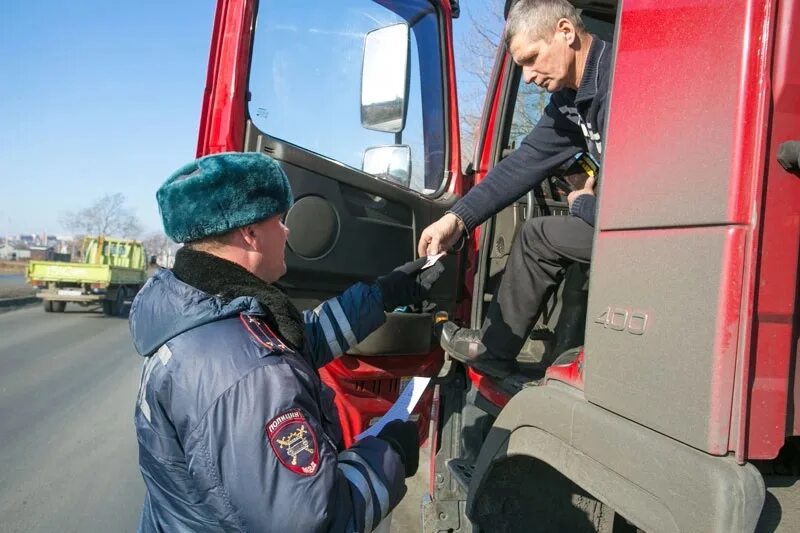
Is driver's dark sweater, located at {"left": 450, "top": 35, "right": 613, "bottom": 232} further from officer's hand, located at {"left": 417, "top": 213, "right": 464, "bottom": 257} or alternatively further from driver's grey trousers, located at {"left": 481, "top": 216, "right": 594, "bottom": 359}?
driver's grey trousers, located at {"left": 481, "top": 216, "right": 594, "bottom": 359}

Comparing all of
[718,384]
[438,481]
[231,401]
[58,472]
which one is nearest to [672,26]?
[718,384]

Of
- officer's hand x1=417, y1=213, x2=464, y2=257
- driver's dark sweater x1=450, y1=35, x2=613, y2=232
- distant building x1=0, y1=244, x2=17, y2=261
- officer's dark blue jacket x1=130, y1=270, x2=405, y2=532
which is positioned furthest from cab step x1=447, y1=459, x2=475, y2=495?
distant building x1=0, y1=244, x2=17, y2=261

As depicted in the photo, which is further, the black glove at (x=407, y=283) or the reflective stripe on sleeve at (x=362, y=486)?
the black glove at (x=407, y=283)

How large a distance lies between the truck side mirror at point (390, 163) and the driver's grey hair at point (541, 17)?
0.86 metres

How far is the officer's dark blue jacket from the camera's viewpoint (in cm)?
121

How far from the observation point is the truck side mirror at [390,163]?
283 cm

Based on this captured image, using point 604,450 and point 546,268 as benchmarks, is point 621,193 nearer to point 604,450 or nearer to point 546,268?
point 604,450

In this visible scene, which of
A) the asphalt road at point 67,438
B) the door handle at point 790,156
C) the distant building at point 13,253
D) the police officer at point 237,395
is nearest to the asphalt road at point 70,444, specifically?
the asphalt road at point 67,438

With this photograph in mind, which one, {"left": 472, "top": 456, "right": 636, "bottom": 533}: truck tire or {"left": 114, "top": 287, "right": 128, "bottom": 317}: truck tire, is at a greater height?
{"left": 472, "top": 456, "right": 636, "bottom": 533}: truck tire

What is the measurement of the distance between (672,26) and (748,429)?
0.82 meters

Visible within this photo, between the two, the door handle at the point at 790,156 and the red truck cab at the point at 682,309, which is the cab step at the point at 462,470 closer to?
the red truck cab at the point at 682,309

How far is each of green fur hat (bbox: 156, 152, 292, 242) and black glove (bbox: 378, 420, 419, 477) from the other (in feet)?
2.16

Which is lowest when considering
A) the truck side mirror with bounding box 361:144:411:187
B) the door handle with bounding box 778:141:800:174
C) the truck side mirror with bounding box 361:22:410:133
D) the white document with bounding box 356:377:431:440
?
the white document with bounding box 356:377:431:440

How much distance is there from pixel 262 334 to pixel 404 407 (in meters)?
0.59
